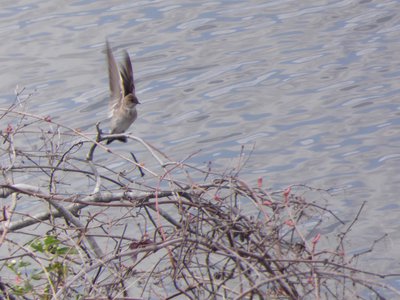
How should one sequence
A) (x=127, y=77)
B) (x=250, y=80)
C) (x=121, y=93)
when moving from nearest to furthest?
1. (x=127, y=77)
2. (x=121, y=93)
3. (x=250, y=80)

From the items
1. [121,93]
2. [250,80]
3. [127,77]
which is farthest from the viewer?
[250,80]

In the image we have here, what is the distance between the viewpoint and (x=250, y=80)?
13133 mm

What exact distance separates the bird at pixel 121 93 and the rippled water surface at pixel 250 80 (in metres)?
2.27

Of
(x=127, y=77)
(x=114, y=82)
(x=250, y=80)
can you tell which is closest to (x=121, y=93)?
(x=114, y=82)

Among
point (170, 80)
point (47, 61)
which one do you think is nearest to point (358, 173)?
point (170, 80)

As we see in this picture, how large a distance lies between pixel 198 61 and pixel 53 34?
2.23 meters

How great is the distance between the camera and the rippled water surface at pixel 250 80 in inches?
427

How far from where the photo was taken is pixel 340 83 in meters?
12.9

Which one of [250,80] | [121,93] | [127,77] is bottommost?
[250,80]

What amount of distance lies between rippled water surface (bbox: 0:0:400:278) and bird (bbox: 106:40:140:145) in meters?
2.27

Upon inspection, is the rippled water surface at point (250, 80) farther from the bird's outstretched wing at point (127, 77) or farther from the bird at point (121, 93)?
the bird's outstretched wing at point (127, 77)

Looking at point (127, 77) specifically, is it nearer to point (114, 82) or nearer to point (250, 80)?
point (114, 82)

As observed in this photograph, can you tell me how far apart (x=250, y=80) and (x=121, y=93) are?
572cm

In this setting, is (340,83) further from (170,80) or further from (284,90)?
(170,80)
